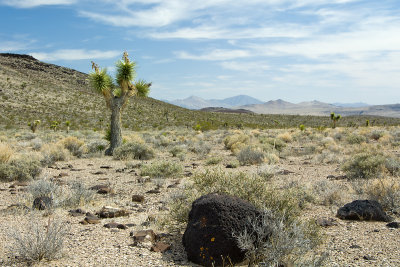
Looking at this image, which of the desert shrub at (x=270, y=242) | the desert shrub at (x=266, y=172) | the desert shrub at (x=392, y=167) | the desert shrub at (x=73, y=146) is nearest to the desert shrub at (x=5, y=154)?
the desert shrub at (x=73, y=146)

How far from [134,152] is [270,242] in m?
10.8

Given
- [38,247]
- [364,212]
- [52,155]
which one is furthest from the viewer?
[52,155]

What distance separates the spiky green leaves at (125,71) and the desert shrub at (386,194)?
11429 millimetres

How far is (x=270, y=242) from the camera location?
13.4 ft

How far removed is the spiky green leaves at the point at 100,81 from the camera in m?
15.0

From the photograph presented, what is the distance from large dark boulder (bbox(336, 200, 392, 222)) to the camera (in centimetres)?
576

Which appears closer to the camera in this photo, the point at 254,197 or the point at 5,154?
the point at 254,197

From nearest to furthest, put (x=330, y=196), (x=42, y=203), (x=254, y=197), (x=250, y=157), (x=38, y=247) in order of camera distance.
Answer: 1. (x=38, y=247)
2. (x=254, y=197)
3. (x=42, y=203)
4. (x=330, y=196)
5. (x=250, y=157)

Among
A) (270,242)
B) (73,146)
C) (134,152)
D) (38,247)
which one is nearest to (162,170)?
(134,152)

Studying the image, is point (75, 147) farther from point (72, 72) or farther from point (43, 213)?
point (72, 72)

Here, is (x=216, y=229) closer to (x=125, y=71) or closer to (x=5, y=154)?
(x=5, y=154)

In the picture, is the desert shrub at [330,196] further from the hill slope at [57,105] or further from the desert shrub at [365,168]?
the hill slope at [57,105]

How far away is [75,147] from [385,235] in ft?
43.7

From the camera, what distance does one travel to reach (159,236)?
504 centimetres
